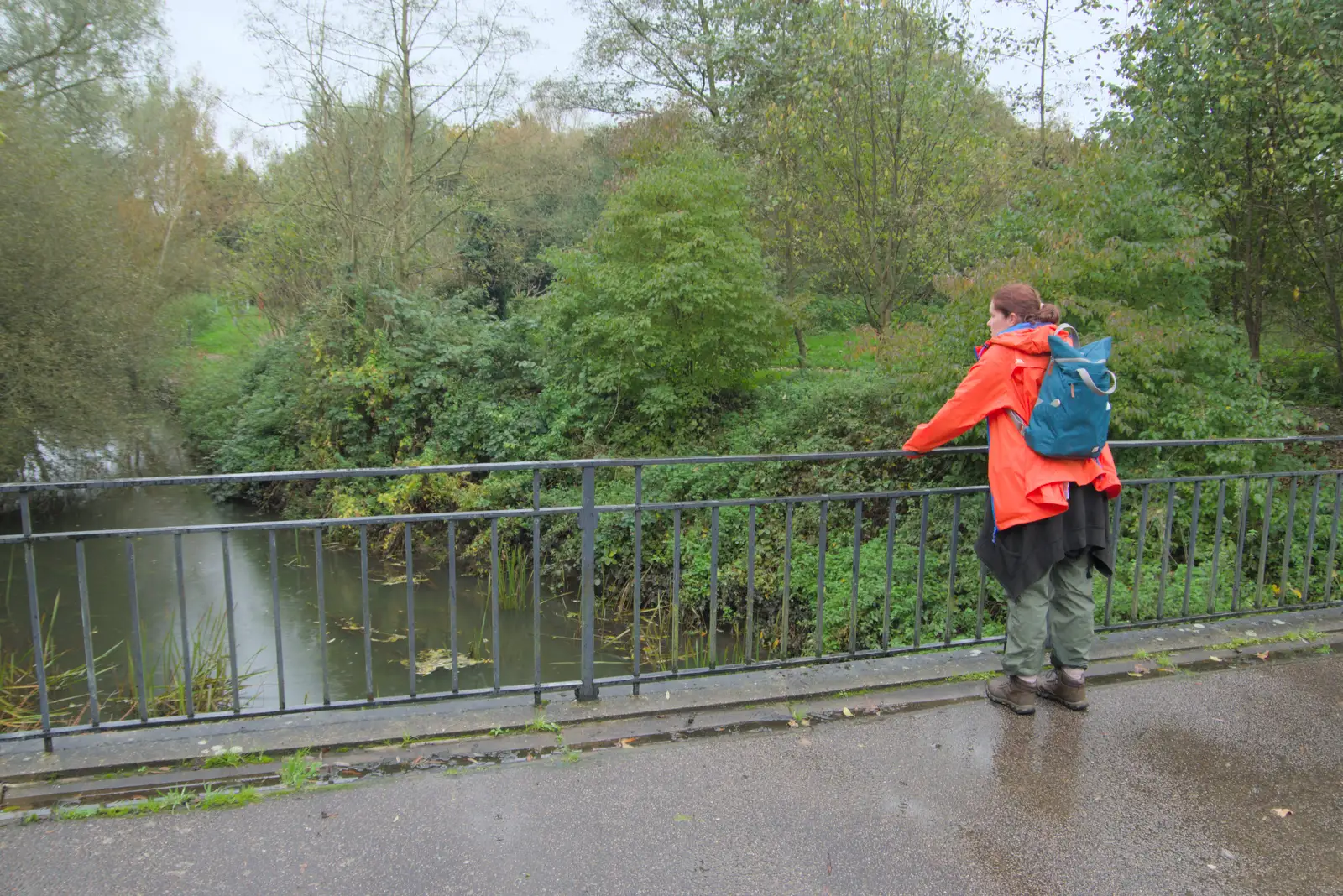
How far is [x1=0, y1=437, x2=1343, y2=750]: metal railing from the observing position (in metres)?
3.49

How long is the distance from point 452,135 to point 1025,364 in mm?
14604

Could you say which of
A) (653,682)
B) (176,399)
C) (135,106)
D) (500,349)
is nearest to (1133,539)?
(653,682)

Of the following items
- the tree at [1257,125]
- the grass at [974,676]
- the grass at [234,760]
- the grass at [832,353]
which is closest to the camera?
Result: the grass at [234,760]

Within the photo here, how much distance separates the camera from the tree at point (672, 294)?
1070cm

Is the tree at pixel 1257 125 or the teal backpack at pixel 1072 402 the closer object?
the teal backpack at pixel 1072 402

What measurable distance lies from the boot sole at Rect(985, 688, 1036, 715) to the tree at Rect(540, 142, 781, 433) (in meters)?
7.40

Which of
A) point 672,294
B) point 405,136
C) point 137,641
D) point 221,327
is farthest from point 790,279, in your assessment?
point 221,327

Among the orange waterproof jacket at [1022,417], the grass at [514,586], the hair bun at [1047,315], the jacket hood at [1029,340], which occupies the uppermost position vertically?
the hair bun at [1047,315]

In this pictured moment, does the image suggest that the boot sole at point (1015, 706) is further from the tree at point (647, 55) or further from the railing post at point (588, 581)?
the tree at point (647, 55)

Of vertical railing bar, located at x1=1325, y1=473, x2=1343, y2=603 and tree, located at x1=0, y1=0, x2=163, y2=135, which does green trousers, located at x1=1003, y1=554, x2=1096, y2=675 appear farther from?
tree, located at x1=0, y1=0, x2=163, y2=135

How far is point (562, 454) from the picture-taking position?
12.4m

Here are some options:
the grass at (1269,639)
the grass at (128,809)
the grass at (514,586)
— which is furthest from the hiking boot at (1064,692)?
the grass at (514,586)

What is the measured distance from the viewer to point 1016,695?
3699 mm

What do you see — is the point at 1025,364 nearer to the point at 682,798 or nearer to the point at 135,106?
the point at 682,798
